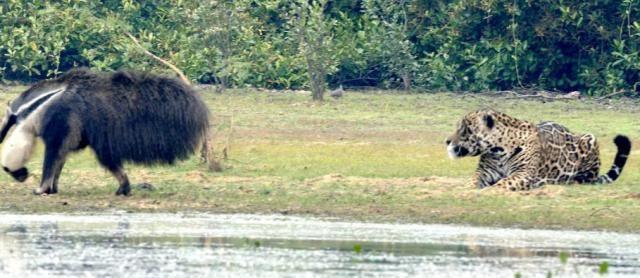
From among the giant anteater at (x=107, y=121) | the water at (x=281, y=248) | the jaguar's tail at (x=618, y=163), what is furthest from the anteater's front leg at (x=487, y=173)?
the giant anteater at (x=107, y=121)

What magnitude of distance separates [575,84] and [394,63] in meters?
3.15

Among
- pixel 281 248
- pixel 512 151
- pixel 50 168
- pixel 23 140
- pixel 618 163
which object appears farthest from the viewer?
pixel 618 163

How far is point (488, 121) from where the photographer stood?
1792cm

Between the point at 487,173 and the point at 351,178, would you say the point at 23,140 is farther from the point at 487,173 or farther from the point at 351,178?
the point at 487,173

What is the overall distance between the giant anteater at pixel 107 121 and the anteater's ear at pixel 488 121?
292cm

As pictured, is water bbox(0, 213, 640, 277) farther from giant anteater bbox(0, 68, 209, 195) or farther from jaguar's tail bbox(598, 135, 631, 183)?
jaguar's tail bbox(598, 135, 631, 183)

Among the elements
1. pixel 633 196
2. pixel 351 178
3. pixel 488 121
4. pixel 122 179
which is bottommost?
pixel 351 178

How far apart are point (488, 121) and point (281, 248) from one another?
4.66 metres

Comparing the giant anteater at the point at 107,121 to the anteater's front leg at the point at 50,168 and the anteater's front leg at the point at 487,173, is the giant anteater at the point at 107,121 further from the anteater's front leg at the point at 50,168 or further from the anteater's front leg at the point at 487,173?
the anteater's front leg at the point at 487,173

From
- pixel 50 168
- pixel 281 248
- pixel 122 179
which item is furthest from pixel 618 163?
pixel 50 168

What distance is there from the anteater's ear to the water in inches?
96.9

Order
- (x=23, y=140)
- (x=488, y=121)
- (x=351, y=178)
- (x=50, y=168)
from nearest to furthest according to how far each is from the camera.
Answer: (x=50, y=168) → (x=23, y=140) → (x=488, y=121) → (x=351, y=178)

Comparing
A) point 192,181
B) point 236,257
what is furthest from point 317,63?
point 236,257

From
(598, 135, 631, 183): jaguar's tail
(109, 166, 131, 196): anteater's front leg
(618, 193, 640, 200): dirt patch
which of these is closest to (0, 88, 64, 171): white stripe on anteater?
(109, 166, 131, 196): anteater's front leg
